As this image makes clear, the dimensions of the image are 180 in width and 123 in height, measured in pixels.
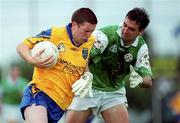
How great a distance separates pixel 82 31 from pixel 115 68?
118 centimetres

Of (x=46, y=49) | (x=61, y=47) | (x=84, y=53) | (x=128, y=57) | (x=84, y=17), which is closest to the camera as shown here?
(x=46, y=49)

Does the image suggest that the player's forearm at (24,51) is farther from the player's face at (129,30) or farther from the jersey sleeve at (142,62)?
the jersey sleeve at (142,62)

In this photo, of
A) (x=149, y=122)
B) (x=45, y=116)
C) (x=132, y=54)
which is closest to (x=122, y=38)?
(x=132, y=54)

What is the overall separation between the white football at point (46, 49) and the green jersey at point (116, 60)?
0.94 meters

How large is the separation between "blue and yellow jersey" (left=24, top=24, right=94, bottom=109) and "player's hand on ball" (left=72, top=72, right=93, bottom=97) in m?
0.08

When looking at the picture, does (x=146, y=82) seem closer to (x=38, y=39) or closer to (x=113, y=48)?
(x=113, y=48)

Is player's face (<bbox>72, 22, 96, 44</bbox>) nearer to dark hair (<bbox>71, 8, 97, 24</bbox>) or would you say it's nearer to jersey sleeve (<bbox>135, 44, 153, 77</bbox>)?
dark hair (<bbox>71, 8, 97, 24</bbox>)

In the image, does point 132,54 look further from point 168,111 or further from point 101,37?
point 168,111

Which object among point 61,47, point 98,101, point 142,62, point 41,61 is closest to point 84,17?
point 61,47

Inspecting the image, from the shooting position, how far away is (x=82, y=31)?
9.56 m

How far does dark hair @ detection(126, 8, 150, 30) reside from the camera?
10.1m

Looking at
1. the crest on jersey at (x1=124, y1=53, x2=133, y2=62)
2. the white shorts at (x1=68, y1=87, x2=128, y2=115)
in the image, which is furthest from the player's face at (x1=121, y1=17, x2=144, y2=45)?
the white shorts at (x1=68, y1=87, x2=128, y2=115)

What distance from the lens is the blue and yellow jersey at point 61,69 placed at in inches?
379

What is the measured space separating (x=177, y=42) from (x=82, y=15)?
13.9m
